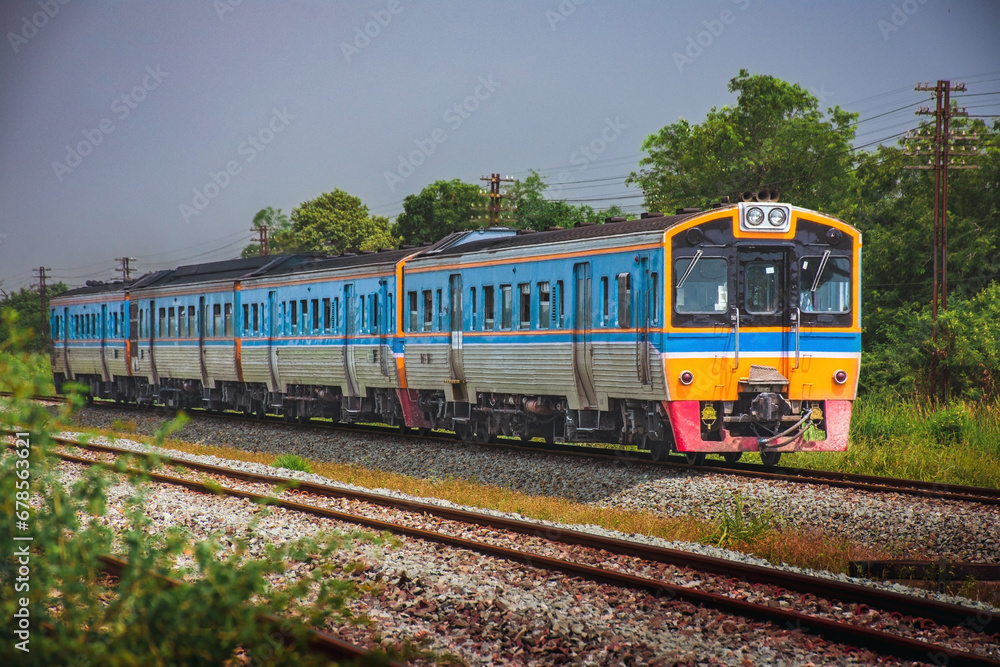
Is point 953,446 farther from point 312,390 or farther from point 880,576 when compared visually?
point 312,390

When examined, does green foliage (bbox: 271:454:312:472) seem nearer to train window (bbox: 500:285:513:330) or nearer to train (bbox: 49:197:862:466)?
train (bbox: 49:197:862:466)

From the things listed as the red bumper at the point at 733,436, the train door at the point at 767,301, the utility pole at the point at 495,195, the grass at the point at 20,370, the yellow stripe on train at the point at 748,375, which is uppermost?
the utility pole at the point at 495,195

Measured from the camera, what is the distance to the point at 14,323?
5.48 m

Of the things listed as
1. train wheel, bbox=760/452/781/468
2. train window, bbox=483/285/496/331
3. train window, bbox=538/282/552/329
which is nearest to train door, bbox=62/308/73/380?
train window, bbox=483/285/496/331

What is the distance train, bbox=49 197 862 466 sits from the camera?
1381 centimetres

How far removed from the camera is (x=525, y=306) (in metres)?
16.7

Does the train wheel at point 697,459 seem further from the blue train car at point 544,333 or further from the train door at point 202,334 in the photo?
the train door at point 202,334

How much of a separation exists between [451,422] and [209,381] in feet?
37.9

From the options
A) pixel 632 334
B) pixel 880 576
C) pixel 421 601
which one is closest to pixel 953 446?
pixel 632 334

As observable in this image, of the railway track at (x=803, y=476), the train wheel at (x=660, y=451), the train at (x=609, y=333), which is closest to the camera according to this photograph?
the railway track at (x=803, y=476)

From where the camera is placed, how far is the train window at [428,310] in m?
19.4

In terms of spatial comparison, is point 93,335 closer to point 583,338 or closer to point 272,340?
point 272,340

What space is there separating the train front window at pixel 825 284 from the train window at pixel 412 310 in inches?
320

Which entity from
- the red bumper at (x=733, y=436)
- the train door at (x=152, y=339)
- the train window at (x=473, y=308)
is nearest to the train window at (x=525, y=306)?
the train window at (x=473, y=308)
